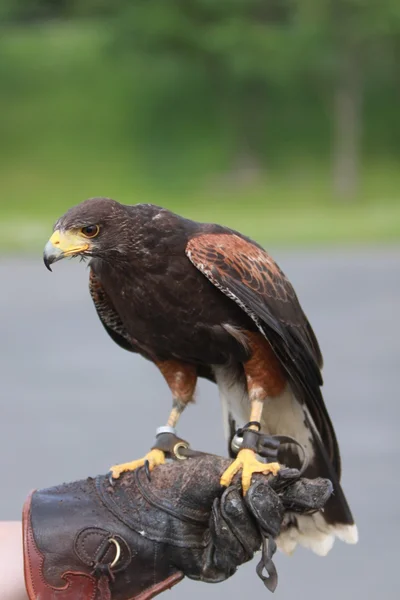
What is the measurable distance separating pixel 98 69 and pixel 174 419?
2076 centimetres

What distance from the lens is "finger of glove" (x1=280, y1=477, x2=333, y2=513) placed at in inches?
108

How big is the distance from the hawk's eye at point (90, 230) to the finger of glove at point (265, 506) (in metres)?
0.86

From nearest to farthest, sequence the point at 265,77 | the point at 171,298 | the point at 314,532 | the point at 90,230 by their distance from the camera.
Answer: the point at 90,230
the point at 171,298
the point at 314,532
the point at 265,77

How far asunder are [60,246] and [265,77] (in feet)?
61.5

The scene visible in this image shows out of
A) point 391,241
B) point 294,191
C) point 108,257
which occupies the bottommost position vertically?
point 108,257

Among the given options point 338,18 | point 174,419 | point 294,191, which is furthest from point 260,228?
point 174,419

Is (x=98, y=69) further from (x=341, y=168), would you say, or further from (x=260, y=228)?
(x=260, y=228)

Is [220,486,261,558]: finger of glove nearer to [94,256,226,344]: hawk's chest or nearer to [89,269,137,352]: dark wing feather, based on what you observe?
[94,256,226,344]: hawk's chest

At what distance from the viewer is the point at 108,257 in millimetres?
3172

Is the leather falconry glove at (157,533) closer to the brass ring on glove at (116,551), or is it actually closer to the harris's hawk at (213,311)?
the brass ring on glove at (116,551)

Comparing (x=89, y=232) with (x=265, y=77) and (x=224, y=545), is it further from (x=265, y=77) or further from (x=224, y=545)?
(x=265, y=77)

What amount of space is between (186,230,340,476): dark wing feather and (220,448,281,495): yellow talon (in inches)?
15.8

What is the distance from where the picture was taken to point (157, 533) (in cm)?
278

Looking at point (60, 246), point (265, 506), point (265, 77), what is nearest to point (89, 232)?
point (60, 246)
